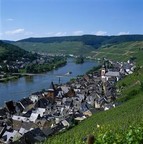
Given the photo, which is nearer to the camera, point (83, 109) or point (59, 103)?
point (83, 109)

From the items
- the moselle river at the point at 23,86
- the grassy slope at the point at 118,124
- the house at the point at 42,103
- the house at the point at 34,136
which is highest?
the grassy slope at the point at 118,124

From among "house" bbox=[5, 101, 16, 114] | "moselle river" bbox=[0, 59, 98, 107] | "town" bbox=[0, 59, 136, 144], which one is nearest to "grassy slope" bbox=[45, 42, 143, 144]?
"town" bbox=[0, 59, 136, 144]

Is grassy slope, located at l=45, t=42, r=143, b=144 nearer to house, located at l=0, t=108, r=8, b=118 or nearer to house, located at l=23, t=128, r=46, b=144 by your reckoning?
house, located at l=23, t=128, r=46, b=144

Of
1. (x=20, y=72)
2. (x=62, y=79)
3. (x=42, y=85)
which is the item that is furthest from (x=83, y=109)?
(x=20, y=72)

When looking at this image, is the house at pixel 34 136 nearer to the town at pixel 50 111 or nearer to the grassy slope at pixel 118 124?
the town at pixel 50 111

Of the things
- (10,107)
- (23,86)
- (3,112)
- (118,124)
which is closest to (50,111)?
(10,107)

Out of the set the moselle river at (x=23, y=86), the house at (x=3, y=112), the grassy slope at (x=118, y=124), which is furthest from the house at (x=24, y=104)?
the grassy slope at (x=118, y=124)

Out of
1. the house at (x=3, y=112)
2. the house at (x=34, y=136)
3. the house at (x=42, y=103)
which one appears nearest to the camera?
the house at (x=34, y=136)

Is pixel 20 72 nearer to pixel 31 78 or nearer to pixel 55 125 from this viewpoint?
pixel 31 78
